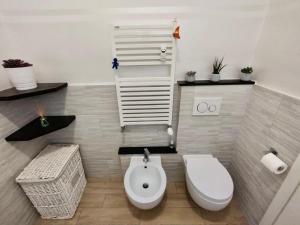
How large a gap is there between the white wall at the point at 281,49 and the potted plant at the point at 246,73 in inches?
2.4

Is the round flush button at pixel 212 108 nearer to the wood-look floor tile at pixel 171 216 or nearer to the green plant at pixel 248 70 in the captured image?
the green plant at pixel 248 70

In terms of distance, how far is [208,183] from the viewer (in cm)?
118

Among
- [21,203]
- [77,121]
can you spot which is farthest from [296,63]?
[21,203]

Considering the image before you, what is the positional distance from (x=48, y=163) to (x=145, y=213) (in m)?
0.96

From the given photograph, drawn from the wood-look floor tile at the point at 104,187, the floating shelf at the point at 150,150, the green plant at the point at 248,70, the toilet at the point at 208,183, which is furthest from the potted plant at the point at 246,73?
the wood-look floor tile at the point at 104,187

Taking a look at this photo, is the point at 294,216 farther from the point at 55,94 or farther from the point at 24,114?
the point at 24,114

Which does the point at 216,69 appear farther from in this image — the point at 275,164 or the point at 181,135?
the point at 275,164

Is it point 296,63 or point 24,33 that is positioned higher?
point 24,33

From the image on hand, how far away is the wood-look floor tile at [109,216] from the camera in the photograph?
4.43 feet

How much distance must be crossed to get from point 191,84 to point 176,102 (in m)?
0.21

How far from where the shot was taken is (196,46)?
4.02 ft

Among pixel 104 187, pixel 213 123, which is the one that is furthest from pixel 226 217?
pixel 104 187

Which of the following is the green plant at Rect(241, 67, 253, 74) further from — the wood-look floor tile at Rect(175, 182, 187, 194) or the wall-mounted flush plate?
the wood-look floor tile at Rect(175, 182, 187, 194)

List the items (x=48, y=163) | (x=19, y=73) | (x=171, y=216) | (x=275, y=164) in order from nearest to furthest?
1. (x=275, y=164)
2. (x=19, y=73)
3. (x=48, y=163)
4. (x=171, y=216)
